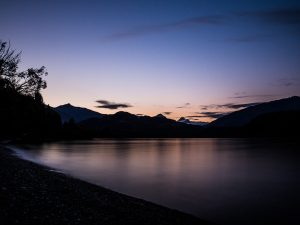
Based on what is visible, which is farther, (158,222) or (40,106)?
(40,106)

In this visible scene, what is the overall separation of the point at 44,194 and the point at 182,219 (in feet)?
26.0

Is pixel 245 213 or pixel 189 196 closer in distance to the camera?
pixel 245 213

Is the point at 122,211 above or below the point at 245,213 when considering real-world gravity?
above

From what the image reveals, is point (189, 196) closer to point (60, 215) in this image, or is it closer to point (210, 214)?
point (210, 214)

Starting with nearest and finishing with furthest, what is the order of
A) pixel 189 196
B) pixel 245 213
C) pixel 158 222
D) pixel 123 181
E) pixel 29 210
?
pixel 29 210, pixel 158 222, pixel 245 213, pixel 189 196, pixel 123 181

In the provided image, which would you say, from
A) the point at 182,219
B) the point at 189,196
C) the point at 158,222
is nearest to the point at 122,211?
the point at 158,222

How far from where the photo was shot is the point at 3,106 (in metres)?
43.5

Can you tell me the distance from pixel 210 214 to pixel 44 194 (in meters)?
11.5

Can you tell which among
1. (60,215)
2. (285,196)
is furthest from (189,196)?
(60,215)

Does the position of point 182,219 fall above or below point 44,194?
below

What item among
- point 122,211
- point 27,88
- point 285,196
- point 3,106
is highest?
point 27,88

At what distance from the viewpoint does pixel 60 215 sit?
1245 centimetres

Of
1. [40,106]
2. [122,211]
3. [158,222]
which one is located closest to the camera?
[158,222]

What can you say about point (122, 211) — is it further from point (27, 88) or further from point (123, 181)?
point (27, 88)
